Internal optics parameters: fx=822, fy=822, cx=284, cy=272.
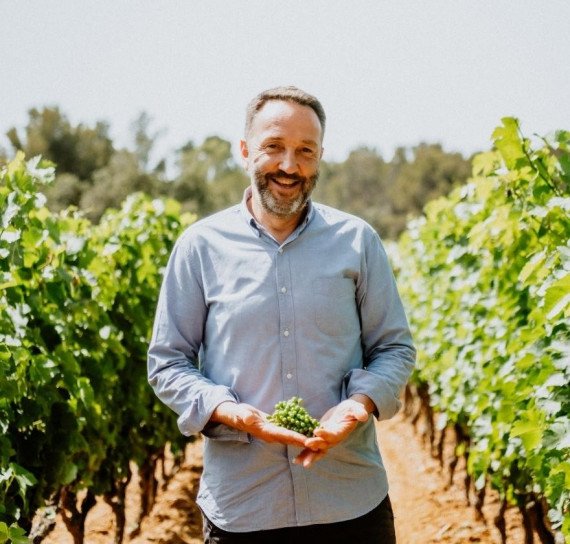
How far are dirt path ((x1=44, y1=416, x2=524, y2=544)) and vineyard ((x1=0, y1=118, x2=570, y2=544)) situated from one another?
27cm

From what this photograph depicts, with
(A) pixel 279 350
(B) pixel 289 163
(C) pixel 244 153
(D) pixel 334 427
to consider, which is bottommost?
(D) pixel 334 427

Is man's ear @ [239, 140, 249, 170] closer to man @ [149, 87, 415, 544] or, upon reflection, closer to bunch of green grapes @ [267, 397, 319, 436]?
man @ [149, 87, 415, 544]

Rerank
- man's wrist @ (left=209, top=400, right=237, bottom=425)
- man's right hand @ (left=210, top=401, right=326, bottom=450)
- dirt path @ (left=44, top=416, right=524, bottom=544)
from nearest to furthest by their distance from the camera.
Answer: man's right hand @ (left=210, top=401, right=326, bottom=450), man's wrist @ (left=209, top=400, right=237, bottom=425), dirt path @ (left=44, top=416, right=524, bottom=544)

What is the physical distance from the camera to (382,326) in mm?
2449

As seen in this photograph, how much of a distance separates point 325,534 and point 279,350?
1.71ft

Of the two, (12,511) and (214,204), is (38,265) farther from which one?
(214,204)

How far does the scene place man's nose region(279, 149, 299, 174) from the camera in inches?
91.7

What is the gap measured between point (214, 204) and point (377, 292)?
34174mm

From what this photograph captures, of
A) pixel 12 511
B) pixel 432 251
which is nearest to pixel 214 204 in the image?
pixel 432 251

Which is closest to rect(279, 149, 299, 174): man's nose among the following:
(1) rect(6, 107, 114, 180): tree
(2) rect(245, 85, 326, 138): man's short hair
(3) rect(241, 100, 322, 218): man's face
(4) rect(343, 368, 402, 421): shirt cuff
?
(3) rect(241, 100, 322, 218): man's face

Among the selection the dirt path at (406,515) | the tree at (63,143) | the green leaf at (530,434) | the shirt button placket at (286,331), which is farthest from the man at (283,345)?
the tree at (63,143)

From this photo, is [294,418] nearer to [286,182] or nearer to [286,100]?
[286,182]

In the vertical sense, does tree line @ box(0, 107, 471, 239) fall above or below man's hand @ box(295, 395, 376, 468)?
above

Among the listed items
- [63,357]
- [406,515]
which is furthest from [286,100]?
[406,515]
